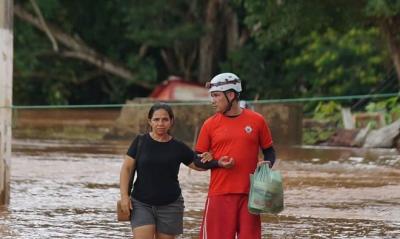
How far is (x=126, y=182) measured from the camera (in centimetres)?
818


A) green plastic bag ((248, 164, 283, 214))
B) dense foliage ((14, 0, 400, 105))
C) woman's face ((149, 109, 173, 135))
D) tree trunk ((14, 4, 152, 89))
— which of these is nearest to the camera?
green plastic bag ((248, 164, 283, 214))

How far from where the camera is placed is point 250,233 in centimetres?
795

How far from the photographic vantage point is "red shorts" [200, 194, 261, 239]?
8.00 metres

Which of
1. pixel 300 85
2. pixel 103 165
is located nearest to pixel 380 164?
pixel 103 165

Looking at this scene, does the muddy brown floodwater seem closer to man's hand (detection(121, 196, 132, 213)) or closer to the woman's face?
man's hand (detection(121, 196, 132, 213))

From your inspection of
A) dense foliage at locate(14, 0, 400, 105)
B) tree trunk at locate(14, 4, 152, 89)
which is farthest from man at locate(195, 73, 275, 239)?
tree trunk at locate(14, 4, 152, 89)

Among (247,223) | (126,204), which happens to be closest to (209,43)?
(126,204)

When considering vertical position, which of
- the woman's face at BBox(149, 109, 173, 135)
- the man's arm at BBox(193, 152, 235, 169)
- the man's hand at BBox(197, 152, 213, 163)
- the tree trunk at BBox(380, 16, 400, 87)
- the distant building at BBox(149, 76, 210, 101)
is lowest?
the man's arm at BBox(193, 152, 235, 169)

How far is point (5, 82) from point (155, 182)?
525 centimetres

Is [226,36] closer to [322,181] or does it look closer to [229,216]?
[322,181]

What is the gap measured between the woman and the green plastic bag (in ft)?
1.80

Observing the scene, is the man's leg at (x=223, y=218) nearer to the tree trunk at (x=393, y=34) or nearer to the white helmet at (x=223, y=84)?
the white helmet at (x=223, y=84)

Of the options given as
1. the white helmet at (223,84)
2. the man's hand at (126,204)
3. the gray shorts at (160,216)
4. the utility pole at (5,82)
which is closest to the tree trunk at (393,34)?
the utility pole at (5,82)

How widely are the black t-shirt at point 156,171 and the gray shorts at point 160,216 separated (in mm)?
42
